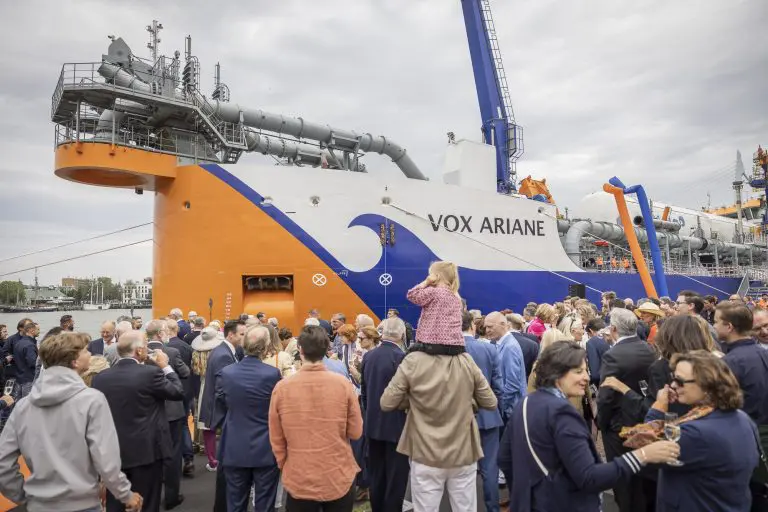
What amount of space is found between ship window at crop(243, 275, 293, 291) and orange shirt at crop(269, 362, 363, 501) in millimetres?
7467

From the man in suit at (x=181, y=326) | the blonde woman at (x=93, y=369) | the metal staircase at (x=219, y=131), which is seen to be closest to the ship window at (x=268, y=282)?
the man in suit at (x=181, y=326)

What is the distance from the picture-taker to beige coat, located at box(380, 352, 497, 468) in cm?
304

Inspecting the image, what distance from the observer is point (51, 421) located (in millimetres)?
2594

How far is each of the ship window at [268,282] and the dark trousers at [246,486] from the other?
6.88 metres

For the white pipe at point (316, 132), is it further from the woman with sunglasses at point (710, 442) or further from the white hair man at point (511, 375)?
the woman with sunglasses at point (710, 442)

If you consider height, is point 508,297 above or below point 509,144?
below

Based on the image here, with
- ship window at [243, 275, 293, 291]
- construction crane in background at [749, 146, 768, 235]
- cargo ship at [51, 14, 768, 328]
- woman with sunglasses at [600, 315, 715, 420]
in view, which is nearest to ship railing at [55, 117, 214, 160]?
cargo ship at [51, 14, 768, 328]

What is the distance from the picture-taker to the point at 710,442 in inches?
81.4

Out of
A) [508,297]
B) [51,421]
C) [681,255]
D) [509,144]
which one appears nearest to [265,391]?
[51,421]

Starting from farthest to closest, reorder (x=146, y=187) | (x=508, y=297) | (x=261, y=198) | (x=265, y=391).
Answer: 1. (x=508, y=297)
2. (x=146, y=187)
3. (x=261, y=198)
4. (x=265, y=391)

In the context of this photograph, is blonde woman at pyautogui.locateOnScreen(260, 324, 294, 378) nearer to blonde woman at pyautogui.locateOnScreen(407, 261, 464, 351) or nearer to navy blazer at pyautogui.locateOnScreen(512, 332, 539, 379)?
blonde woman at pyautogui.locateOnScreen(407, 261, 464, 351)

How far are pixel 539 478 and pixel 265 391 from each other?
2.00 m

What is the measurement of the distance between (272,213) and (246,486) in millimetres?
7271

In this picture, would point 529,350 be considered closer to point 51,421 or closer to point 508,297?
point 51,421
